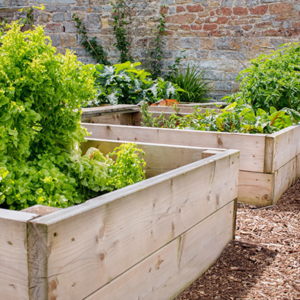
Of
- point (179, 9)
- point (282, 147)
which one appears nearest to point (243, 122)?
point (282, 147)

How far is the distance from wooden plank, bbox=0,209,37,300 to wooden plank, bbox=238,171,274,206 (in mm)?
2107

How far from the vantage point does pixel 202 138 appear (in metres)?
2.81

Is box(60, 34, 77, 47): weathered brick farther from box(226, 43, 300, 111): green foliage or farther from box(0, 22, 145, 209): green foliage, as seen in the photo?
box(0, 22, 145, 209): green foliage

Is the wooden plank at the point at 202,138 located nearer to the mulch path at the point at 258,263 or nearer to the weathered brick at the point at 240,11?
the mulch path at the point at 258,263

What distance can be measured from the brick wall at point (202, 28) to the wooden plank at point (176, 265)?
19.3 feet

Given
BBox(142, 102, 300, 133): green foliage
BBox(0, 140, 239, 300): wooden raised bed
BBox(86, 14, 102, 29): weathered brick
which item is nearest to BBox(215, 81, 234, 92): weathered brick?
BBox(86, 14, 102, 29): weathered brick

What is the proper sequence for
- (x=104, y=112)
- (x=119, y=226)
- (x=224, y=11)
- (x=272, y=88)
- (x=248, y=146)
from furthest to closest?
(x=224, y=11), (x=104, y=112), (x=272, y=88), (x=248, y=146), (x=119, y=226)

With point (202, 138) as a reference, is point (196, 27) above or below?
above

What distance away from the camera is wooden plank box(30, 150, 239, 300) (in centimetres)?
103

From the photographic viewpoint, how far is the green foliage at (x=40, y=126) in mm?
1473

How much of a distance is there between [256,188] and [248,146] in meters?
0.35

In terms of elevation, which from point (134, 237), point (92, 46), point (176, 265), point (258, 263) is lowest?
point (258, 263)

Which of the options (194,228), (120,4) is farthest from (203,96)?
(194,228)

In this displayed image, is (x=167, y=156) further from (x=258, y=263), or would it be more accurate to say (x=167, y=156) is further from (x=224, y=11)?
(x=224, y=11)
